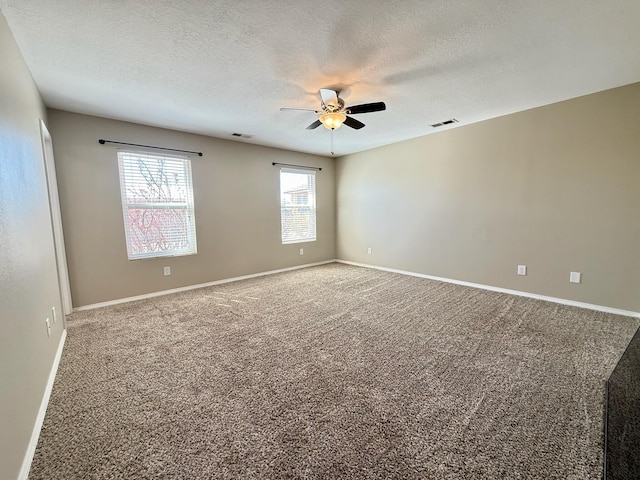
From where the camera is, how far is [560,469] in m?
1.23

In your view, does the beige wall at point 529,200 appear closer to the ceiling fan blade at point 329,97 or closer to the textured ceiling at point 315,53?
the textured ceiling at point 315,53

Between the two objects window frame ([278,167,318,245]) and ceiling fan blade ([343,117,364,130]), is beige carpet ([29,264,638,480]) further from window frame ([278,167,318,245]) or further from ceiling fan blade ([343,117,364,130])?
window frame ([278,167,318,245])

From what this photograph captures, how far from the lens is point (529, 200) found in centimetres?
345

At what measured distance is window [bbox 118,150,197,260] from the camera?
357 centimetres

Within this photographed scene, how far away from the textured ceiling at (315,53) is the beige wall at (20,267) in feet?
1.48

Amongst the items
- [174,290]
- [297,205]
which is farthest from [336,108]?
[174,290]

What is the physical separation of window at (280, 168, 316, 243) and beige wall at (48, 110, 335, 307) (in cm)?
16

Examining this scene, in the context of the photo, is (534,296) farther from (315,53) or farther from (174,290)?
(174,290)

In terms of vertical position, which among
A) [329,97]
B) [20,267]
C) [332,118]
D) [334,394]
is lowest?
[334,394]

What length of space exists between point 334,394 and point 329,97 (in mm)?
2549

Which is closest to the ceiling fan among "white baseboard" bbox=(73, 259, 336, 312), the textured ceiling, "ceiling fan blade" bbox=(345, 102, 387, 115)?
"ceiling fan blade" bbox=(345, 102, 387, 115)

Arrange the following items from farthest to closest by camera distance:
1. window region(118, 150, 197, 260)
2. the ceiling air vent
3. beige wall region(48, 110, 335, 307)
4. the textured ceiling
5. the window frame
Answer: the window frame < the ceiling air vent < window region(118, 150, 197, 260) < beige wall region(48, 110, 335, 307) < the textured ceiling

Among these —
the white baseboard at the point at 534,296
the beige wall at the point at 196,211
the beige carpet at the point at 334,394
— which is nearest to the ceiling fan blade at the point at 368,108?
the beige carpet at the point at 334,394

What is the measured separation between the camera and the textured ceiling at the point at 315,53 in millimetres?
1646
